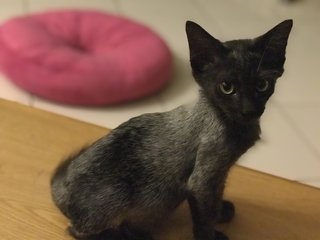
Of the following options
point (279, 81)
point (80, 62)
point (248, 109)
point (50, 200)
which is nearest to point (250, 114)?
point (248, 109)

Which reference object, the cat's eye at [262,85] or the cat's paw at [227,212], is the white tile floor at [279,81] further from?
the cat's eye at [262,85]

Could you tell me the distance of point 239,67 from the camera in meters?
0.84

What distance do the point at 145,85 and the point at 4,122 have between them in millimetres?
419

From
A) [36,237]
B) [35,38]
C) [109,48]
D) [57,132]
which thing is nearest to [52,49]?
[35,38]

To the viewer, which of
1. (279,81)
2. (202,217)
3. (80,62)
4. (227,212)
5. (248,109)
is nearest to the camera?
(248,109)

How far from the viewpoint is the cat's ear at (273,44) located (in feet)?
2.80

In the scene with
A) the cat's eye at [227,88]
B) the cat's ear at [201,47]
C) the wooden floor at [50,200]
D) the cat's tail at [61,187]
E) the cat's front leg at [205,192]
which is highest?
the cat's ear at [201,47]

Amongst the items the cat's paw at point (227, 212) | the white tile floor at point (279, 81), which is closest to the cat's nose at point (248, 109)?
the cat's paw at point (227, 212)

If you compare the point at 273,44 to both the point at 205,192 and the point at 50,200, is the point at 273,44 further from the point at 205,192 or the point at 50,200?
the point at 50,200

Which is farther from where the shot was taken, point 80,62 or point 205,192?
point 80,62

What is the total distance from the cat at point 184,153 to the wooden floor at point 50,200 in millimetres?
110

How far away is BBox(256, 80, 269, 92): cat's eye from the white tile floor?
47 cm

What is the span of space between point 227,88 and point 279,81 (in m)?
0.89

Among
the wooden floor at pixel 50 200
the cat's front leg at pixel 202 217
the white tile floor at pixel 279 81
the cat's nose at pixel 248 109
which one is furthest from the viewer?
the white tile floor at pixel 279 81
